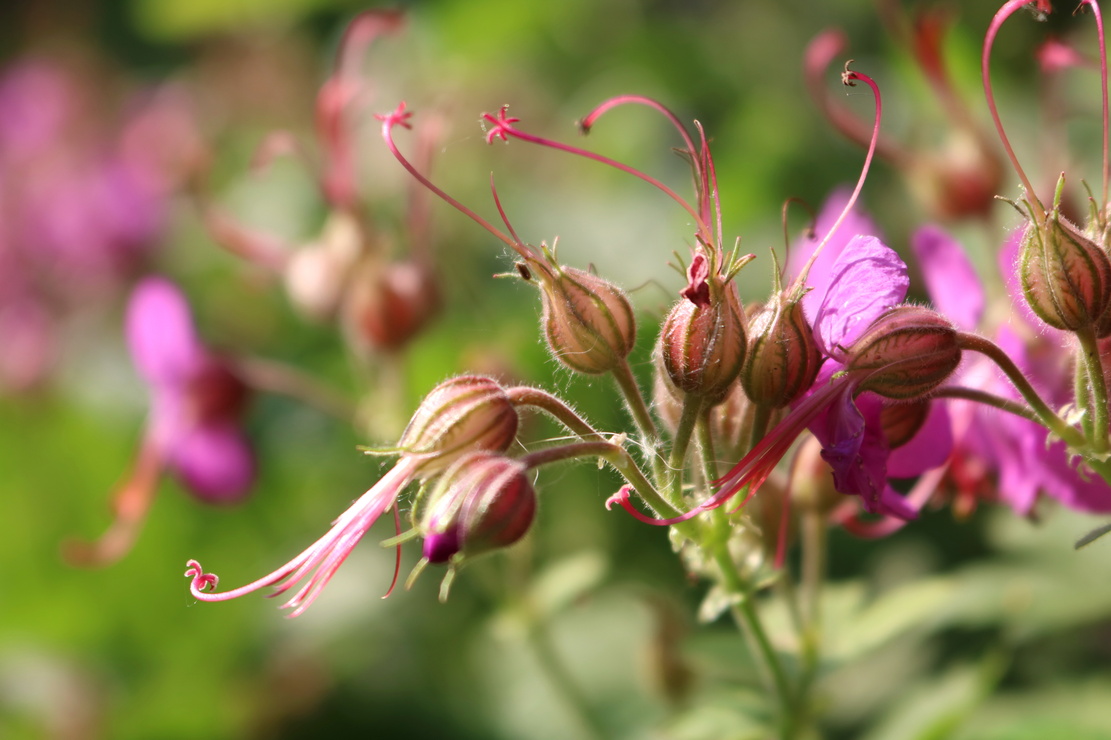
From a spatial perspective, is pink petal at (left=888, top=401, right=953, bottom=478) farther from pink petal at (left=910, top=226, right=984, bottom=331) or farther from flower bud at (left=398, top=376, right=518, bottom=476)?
flower bud at (left=398, top=376, right=518, bottom=476)

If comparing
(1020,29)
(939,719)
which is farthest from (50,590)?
(1020,29)

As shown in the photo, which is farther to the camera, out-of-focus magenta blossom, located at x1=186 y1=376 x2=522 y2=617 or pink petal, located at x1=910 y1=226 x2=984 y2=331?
pink petal, located at x1=910 y1=226 x2=984 y2=331

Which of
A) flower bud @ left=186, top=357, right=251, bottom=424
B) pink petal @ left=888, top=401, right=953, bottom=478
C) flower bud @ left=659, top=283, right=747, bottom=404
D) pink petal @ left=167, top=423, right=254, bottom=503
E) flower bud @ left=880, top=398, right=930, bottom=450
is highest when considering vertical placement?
flower bud @ left=186, top=357, right=251, bottom=424

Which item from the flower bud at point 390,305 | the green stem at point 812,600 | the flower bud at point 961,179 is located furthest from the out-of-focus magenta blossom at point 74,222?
the green stem at point 812,600

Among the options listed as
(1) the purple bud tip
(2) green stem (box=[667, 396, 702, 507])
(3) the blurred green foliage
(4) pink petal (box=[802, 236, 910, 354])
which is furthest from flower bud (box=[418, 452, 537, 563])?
(3) the blurred green foliage

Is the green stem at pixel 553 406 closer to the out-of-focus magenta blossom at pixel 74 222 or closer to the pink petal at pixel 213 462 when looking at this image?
the pink petal at pixel 213 462

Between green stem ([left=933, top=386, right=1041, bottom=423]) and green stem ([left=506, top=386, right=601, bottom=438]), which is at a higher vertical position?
green stem ([left=506, top=386, right=601, bottom=438])
